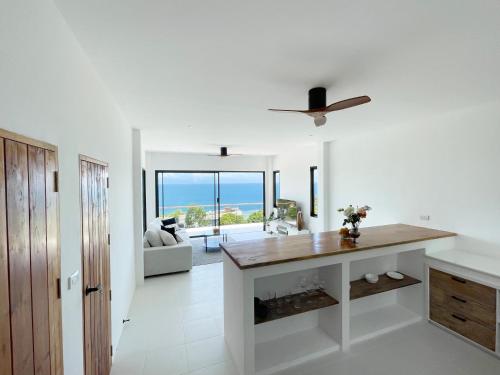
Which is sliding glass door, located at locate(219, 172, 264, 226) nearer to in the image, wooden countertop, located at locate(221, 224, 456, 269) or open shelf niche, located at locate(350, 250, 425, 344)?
wooden countertop, located at locate(221, 224, 456, 269)

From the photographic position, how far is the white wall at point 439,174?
9.11ft

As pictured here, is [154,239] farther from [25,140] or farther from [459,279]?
[459,279]

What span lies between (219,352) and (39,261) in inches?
79.8

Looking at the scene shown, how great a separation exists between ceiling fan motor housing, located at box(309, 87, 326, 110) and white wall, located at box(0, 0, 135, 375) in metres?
1.95

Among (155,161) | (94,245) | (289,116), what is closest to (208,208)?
(155,161)

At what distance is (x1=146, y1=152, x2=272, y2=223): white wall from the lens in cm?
711

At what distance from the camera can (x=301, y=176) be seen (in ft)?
22.4

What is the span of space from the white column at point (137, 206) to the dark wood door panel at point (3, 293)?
322 cm

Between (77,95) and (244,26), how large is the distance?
3.99 feet

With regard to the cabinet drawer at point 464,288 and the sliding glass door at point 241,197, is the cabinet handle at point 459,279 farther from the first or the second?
the sliding glass door at point 241,197

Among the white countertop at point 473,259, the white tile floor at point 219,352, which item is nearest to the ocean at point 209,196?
the white tile floor at point 219,352

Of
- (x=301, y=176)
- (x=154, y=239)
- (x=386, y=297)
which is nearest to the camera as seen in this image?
(x=386, y=297)

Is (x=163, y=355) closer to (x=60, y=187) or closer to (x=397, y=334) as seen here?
(x=60, y=187)

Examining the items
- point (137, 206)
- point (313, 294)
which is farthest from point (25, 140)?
point (137, 206)
